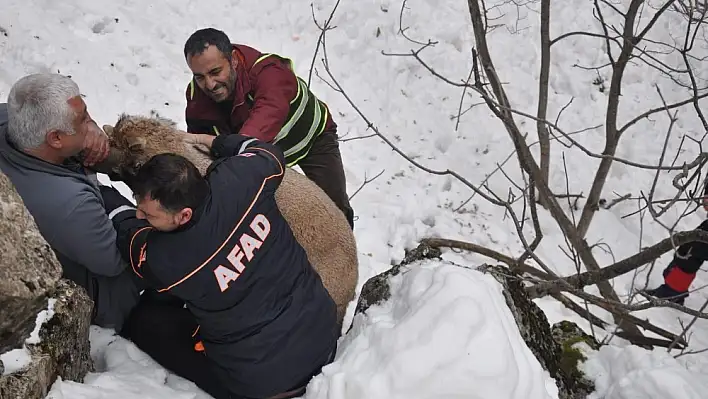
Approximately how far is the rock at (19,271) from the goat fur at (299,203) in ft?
2.50

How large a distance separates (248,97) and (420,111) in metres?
3.56

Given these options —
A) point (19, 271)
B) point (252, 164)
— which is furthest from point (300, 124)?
point (19, 271)

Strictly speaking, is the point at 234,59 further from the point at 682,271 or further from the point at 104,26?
the point at 682,271

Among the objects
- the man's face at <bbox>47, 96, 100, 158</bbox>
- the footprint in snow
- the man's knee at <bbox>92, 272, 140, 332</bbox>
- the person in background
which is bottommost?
the man's knee at <bbox>92, 272, 140, 332</bbox>

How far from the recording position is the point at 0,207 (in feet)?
6.86

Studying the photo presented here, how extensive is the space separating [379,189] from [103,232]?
3702 mm

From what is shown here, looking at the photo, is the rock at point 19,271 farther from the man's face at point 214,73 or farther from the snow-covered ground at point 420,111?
the man's face at point 214,73

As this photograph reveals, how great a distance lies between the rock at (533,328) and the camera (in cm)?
306

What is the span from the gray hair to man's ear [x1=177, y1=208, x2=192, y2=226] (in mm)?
672

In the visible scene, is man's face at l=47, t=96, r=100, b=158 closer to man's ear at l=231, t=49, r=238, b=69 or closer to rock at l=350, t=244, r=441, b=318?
man's ear at l=231, t=49, r=238, b=69

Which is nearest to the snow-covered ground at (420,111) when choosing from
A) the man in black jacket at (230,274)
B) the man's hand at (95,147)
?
the man in black jacket at (230,274)

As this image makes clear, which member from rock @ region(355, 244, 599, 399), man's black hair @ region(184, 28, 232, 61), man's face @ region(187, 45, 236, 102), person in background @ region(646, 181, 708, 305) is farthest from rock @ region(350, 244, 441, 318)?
person in background @ region(646, 181, 708, 305)

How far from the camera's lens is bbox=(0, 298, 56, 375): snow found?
203 centimetres

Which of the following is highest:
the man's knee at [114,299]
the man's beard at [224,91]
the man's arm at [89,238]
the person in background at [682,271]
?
the person in background at [682,271]
